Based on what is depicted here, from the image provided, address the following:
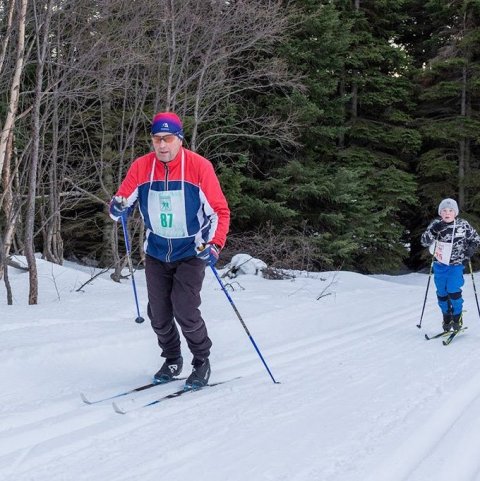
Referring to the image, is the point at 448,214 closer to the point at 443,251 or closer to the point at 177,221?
the point at 443,251

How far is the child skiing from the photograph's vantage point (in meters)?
6.68

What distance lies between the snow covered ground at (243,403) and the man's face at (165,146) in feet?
5.45

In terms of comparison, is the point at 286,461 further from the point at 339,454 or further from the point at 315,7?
the point at 315,7

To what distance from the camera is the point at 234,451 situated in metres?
2.74

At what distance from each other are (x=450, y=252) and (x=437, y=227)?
1.28ft

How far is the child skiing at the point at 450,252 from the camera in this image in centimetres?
668

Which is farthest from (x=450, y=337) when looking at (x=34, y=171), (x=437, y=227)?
(x=34, y=171)

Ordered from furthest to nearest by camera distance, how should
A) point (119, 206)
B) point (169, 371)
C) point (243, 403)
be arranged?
point (169, 371) → point (119, 206) → point (243, 403)

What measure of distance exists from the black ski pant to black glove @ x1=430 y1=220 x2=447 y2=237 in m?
4.02

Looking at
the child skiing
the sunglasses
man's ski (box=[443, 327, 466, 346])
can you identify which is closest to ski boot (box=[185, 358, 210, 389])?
the sunglasses

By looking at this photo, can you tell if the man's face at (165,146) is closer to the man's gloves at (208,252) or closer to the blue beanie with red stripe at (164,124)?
the blue beanie with red stripe at (164,124)

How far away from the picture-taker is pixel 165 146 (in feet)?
12.2

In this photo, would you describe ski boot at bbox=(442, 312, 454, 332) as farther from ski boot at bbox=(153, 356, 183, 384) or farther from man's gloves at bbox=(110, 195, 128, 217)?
man's gloves at bbox=(110, 195, 128, 217)

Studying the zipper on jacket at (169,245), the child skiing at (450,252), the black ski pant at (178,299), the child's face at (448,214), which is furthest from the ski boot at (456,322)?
the zipper on jacket at (169,245)
